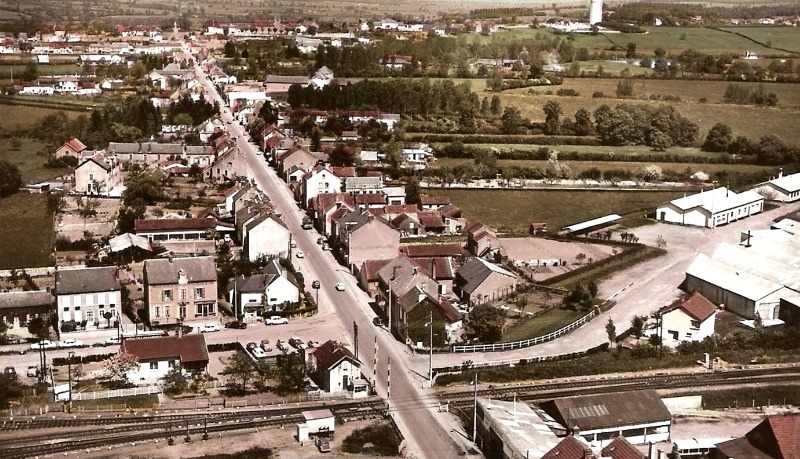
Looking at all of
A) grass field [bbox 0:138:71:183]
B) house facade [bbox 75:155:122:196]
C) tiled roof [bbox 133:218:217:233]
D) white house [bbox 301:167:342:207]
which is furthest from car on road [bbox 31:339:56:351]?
grass field [bbox 0:138:71:183]

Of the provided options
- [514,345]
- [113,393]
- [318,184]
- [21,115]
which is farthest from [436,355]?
[21,115]

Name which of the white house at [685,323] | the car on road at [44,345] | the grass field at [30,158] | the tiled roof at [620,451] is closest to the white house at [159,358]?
the car on road at [44,345]

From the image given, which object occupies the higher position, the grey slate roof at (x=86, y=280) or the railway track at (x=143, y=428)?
the grey slate roof at (x=86, y=280)

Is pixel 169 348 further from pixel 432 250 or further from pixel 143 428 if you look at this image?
pixel 432 250

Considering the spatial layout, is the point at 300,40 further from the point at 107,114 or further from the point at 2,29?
the point at 107,114

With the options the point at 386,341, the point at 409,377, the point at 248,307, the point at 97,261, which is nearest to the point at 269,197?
the point at 97,261

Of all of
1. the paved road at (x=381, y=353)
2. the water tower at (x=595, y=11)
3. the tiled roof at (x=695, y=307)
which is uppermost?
the water tower at (x=595, y=11)

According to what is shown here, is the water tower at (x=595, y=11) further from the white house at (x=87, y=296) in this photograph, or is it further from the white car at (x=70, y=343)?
the white car at (x=70, y=343)
